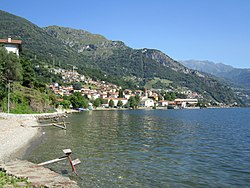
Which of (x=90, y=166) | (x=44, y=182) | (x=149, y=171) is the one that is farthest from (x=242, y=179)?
(x=44, y=182)

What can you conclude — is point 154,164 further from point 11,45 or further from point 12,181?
point 11,45

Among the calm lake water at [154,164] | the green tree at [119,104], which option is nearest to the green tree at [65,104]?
the green tree at [119,104]

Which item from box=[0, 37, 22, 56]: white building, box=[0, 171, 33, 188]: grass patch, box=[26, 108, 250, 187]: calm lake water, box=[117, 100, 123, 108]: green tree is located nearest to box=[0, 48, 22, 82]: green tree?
box=[0, 37, 22, 56]: white building

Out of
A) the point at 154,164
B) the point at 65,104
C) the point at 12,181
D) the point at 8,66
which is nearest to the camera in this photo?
the point at 12,181

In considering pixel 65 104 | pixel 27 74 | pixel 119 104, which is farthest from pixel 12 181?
pixel 119 104

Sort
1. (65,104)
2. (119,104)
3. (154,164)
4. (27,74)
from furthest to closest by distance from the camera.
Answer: (119,104)
(65,104)
(27,74)
(154,164)

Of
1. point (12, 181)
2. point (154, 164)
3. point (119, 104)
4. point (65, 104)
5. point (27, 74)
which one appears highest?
point (27, 74)

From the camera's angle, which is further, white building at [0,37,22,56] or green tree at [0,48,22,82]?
white building at [0,37,22,56]

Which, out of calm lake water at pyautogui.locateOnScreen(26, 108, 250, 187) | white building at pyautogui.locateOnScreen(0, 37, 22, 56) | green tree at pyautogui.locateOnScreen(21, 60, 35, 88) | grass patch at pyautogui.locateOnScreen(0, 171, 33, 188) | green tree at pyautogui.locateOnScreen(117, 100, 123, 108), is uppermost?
white building at pyautogui.locateOnScreen(0, 37, 22, 56)

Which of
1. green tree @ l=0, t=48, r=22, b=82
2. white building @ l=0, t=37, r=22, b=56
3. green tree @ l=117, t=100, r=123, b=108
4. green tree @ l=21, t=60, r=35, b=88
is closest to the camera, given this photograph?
green tree @ l=0, t=48, r=22, b=82

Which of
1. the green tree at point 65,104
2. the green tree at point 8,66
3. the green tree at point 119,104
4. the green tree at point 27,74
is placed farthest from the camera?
the green tree at point 119,104

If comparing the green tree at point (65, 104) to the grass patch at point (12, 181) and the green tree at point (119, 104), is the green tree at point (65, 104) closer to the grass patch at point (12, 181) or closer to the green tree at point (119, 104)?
the green tree at point (119, 104)

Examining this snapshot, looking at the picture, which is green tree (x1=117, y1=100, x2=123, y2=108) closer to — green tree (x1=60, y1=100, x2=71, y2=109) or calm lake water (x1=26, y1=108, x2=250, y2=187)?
green tree (x1=60, y1=100, x2=71, y2=109)

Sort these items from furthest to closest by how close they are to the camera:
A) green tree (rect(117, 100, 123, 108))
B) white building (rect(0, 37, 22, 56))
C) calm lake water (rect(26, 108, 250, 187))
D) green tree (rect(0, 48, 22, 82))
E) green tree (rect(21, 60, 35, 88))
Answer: green tree (rect(117, 100, 123, 108))
white building (rect(0, 37, 22, 56))
green tree (rect(21, 60, 35, 88))
green tree (rect(0, 48, 22, 82))
calm lake water (rect(26, 108, 250, 187))
